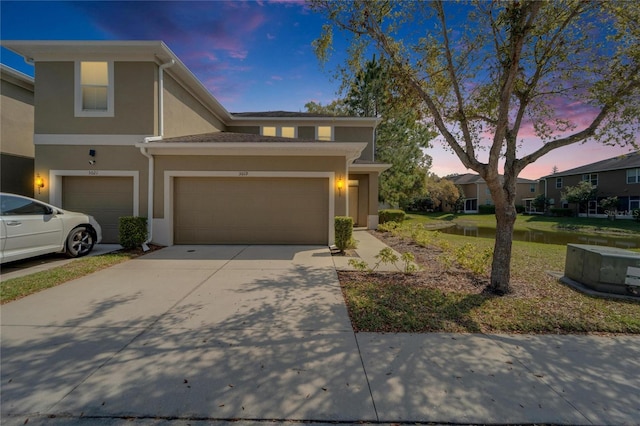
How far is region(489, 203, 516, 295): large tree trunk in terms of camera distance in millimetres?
4777

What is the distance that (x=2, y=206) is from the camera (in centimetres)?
558

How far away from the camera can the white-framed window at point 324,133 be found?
1535cm

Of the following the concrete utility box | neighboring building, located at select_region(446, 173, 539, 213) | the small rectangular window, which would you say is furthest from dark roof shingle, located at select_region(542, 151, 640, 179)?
the small rectangular window

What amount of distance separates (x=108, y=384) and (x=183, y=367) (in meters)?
0.60

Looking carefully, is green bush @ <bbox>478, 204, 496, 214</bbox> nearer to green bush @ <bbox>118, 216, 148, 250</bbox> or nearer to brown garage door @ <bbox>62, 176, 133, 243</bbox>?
green bush @ <bbox>118, 216, 148, 250</bbox>

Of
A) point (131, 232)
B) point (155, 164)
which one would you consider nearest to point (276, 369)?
point (131, 232)

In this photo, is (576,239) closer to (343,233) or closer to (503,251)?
(503,251)

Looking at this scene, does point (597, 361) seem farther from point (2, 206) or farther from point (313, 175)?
point (2, 206)

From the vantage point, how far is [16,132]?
9.50 meters

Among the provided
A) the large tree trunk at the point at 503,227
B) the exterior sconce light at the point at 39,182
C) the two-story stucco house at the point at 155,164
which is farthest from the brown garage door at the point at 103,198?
the large tree trunk at the point at 503,227

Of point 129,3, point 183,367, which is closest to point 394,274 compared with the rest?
point 183,367

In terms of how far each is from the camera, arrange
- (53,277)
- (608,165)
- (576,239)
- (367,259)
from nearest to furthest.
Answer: (53,277) → (367,259) → (576,239) → (608,165)

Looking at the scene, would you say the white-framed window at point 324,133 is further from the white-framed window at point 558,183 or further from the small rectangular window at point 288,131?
the white-framed window at point 558,183

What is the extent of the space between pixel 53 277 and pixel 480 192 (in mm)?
43597
